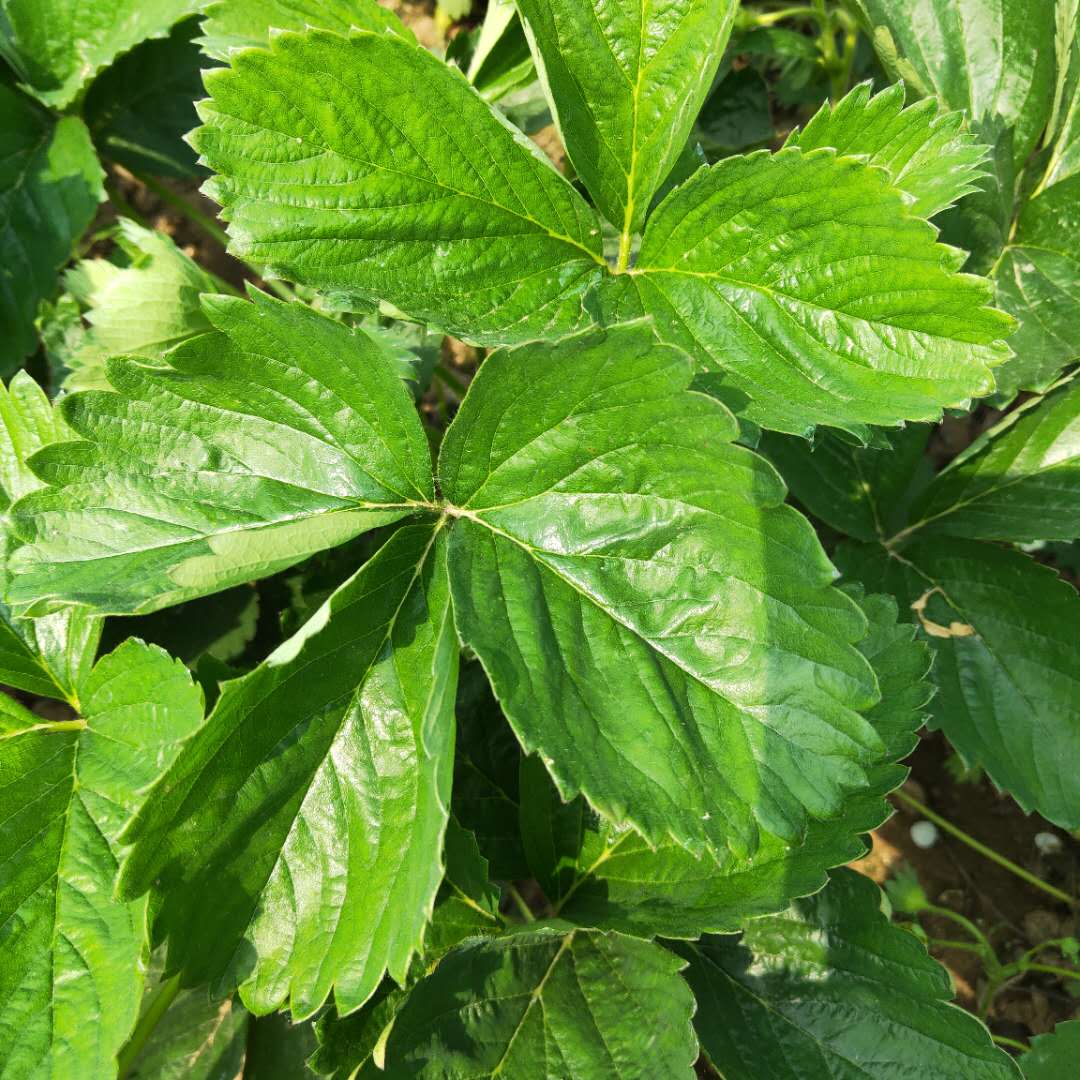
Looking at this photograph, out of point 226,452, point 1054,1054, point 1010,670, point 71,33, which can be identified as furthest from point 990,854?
point 71,33

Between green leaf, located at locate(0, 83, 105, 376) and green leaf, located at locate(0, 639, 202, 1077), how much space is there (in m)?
0.96

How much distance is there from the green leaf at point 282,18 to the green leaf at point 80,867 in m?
1.01

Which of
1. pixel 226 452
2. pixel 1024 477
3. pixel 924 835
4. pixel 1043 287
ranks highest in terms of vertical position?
pixel 1043 287

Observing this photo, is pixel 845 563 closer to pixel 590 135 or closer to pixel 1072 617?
pixel 1072 617

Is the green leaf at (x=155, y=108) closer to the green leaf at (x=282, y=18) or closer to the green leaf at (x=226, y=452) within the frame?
the green leaf at (x=282, y=18)

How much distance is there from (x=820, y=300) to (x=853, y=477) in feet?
2.17

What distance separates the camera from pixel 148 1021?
1477mm

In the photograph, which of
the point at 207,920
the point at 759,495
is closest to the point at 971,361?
the point at 759,495

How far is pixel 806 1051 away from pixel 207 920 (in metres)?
0.84

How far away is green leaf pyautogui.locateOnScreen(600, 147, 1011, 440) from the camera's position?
118 cm

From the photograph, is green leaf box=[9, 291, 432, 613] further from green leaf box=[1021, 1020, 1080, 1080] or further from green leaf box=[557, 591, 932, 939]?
green leaf box=[1021, 1020, 1080, 1080]

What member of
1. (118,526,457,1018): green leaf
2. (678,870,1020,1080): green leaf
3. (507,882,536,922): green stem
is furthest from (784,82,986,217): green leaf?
(507,882,536,922): green stem

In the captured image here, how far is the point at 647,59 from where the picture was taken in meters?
1.21

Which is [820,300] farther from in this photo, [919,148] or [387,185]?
[387,185]
